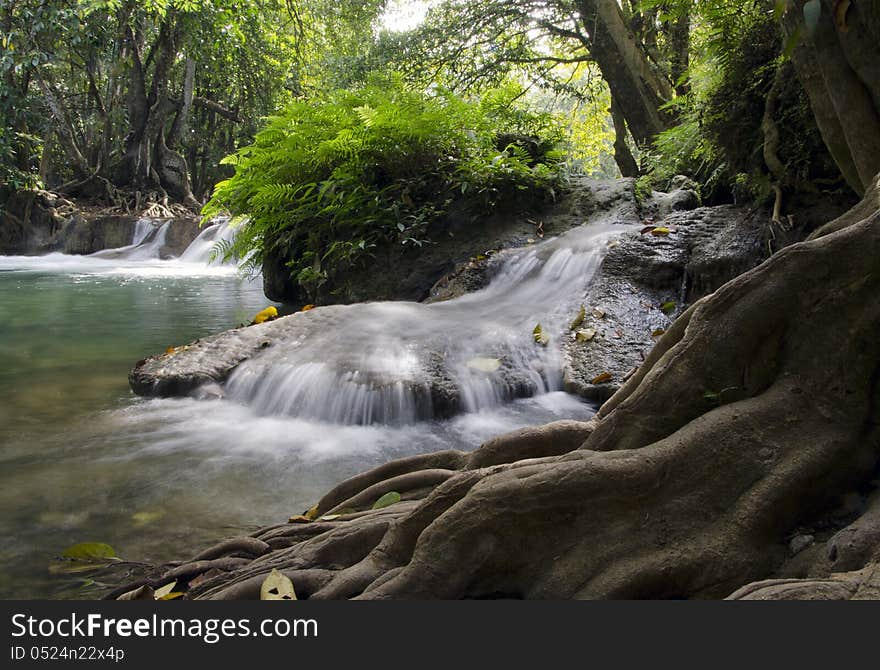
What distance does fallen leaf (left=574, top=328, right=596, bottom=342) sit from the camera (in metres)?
5.45

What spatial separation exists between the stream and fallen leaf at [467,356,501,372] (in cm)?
1

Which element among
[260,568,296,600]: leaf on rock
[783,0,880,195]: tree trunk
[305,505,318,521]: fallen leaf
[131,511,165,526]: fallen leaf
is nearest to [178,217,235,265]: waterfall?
[131,511,165,526]: fallen leaf

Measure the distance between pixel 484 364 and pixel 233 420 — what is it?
1.98 metres

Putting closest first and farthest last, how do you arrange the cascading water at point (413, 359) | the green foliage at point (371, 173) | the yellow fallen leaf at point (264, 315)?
the cascading water at point (413, 359)
the yellow fallen leaf at point (264, 315)
the green foliage at point (371, 173)

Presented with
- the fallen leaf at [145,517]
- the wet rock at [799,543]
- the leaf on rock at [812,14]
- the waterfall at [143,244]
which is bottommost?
the fallen leaf at [145,517]

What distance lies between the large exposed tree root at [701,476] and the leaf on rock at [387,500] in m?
0.56

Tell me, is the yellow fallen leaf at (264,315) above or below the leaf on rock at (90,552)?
above

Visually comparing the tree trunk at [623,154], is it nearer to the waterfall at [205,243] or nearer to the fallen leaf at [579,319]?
the fallen leaf at [579,319]

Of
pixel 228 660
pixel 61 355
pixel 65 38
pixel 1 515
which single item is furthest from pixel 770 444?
pixel 65 38

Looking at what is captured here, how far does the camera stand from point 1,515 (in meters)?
3.24

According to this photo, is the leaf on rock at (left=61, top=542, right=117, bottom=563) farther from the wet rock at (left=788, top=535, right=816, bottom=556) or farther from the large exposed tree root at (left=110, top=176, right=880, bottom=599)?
the wet rock at (left=788, top=535, right=816, bottom=556)

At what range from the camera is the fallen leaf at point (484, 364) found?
16.8 feet

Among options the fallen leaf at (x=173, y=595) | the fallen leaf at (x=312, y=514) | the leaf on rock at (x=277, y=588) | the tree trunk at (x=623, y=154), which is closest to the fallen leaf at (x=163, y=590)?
the fallen leaf at (x=173, y=595)

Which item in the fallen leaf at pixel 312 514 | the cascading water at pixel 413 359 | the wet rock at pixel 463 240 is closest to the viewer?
the fallen leaf at pixel 312 514
